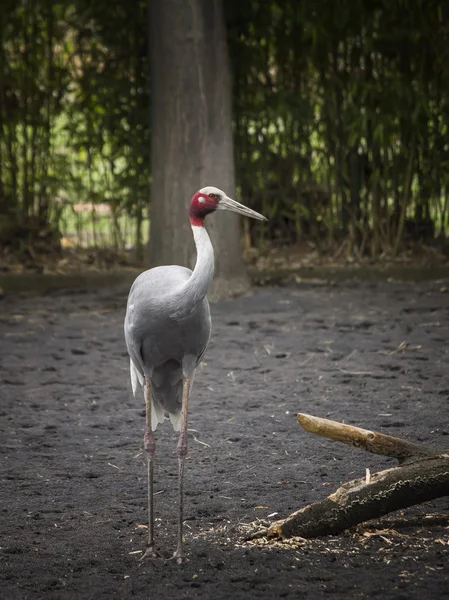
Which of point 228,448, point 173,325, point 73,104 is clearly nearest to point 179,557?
point 173,325

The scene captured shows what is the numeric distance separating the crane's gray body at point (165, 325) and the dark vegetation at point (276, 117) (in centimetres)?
554

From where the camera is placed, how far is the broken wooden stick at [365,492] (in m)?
3.62

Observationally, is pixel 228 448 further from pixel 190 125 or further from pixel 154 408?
pixel 190 125

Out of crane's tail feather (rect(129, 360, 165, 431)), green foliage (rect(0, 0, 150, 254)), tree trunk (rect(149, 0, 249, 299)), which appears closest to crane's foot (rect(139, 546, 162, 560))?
crane's tail feather (rect(129, 360, 165, 431))

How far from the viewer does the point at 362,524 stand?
3768mm

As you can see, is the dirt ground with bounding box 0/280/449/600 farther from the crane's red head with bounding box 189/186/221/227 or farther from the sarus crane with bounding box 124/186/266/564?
the crane's red head with bounding box 189/186/221/227

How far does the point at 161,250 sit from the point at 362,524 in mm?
4998

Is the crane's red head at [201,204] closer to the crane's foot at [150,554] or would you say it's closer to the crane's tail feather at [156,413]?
the crane's tail feather at [156,413]

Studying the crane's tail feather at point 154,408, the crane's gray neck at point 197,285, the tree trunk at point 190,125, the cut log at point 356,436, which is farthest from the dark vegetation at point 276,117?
the cut log at point 356,436

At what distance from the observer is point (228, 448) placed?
480 cm

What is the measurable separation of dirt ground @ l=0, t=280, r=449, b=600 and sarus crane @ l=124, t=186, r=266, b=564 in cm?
27

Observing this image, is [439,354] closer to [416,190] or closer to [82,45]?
[416,190]

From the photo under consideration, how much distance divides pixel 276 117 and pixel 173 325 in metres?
5.96

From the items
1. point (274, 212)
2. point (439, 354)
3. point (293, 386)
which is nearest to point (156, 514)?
point (293, 386)
